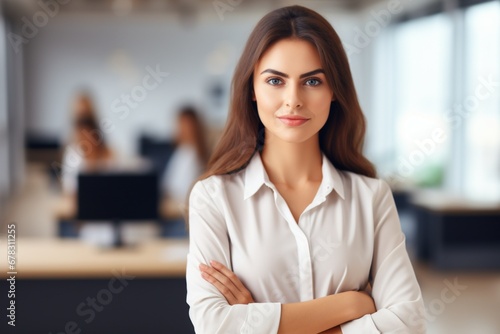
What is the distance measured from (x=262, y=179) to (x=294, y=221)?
5.4 inches

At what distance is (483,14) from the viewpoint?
812 cm

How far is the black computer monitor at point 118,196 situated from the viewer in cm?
452

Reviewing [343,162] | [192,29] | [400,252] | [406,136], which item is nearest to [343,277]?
[400,252]

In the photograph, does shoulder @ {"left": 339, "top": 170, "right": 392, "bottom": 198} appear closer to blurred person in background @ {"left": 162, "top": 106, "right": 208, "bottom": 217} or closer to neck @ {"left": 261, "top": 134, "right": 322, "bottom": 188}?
neck @ {"left": 261, "top": 134, "right": 322, "bottom": 188}

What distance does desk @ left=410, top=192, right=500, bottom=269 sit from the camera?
738cm

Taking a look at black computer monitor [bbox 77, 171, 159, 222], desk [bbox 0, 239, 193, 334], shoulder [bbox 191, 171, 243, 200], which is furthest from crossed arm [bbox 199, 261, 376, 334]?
black computer monitor [bbox 77, 171, 159, 222]

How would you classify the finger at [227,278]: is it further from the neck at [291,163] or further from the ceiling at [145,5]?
the ceiling at [145,5]

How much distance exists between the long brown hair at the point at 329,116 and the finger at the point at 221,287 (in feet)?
0.90

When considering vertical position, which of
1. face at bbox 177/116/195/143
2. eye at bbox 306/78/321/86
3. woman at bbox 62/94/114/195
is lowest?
woman at bbox 62/94/114/195

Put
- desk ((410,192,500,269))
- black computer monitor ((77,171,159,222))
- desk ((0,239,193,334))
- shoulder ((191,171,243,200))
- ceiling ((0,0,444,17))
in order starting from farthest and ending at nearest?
ceiling ((0,0,444,17))
desk ((410,192,500,269))
black computer monitor ((77,171,159,222))
desk ((0,239,193,334))
shoulder ((191,171,243,200))

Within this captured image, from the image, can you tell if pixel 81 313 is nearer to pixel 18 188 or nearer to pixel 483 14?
pixel 483 14

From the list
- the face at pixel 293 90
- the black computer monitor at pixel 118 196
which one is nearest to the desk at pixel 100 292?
the black computer monitor at pixel 118 196

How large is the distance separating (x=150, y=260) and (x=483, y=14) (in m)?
5.87

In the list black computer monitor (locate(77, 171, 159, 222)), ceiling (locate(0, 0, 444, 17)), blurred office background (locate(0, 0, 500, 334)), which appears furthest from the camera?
ceiling (locate(0, 0, 444, 17))
